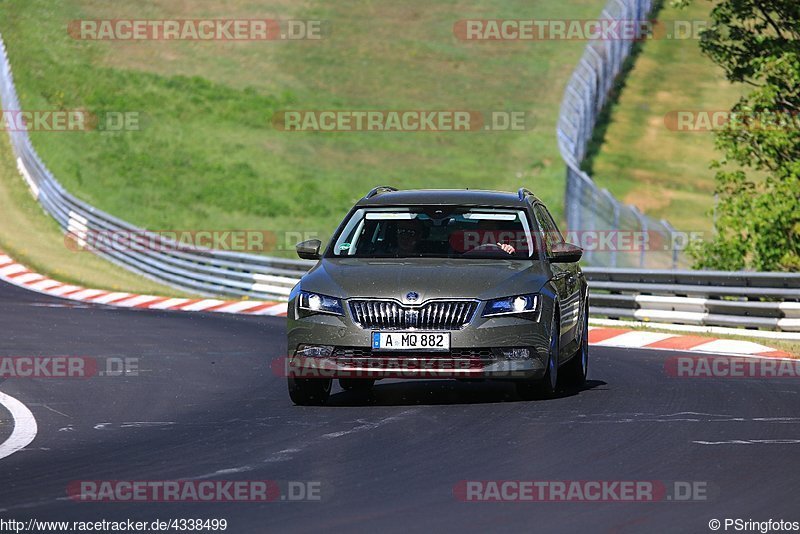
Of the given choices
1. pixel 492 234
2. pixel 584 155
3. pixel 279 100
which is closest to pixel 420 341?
pixel 492 234

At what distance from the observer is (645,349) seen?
749 inches

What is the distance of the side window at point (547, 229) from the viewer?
45.4 ft

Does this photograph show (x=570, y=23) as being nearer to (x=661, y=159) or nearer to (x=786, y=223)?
(x=661, y=159)

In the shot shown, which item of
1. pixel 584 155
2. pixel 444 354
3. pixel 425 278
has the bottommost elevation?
pixel 584 155

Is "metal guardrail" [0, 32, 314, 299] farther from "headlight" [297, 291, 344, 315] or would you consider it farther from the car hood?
"headlight" [297, 291, 344, 315]

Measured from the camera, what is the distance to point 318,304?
1244cm

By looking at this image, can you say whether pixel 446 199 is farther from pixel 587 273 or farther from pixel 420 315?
pixel 587 273

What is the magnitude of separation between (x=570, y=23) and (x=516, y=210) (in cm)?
6219

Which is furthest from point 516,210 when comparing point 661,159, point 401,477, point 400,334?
point 661,159

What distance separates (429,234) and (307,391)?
5.57ft

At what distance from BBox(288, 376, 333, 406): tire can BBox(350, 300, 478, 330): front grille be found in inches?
30.0

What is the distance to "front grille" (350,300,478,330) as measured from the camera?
1216 cm

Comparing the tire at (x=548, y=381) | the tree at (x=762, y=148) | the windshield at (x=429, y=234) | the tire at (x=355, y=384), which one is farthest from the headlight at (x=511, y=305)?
the tree at (x=762, y=148)

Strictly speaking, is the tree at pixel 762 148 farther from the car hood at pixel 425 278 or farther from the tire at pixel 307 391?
the tire at pixel 307 391
